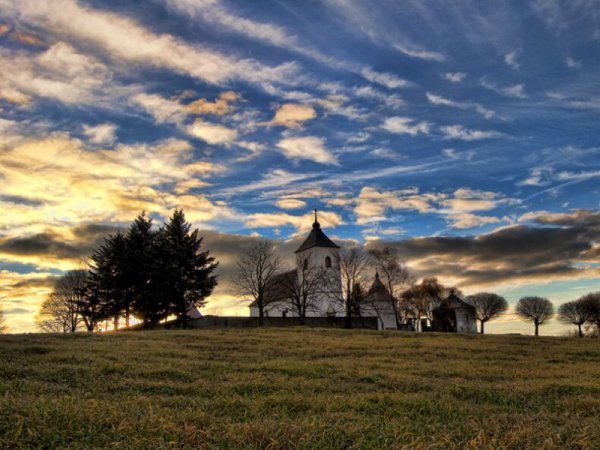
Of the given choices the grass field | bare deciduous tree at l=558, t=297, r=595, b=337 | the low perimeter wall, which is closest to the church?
the low perimeter wall

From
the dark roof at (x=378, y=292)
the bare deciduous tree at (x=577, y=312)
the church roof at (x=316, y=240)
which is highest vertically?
the church roof at (x=316, y=240)

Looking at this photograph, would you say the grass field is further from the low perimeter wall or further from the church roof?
the church roof

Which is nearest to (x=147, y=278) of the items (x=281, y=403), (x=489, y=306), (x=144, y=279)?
(x=144, y=279)

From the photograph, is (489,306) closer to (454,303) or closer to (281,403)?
(454,303)

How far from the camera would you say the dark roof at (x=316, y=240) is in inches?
2827

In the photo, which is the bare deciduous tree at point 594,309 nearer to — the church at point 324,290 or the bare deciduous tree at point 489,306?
the bare deciduous tree at point 489,306

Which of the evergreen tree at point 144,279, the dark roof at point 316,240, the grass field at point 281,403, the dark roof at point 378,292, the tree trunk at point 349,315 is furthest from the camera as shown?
the dark roof at point 316,240

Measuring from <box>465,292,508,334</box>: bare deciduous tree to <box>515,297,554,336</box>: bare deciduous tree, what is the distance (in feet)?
7.80

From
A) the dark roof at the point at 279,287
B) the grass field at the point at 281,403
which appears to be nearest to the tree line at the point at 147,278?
the dark roof at the point at 279,287

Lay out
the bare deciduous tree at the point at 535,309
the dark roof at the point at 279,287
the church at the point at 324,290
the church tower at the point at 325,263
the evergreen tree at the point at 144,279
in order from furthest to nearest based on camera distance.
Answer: the bare deciduous tree at the point at 535,309
the church tower at the point at 325,263
the church at the point at 324,290
the dark roof at the point at 279,287
the evergreen tree at the point at 144,279

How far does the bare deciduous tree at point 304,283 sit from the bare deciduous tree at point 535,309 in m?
32.9

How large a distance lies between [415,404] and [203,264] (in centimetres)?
4191

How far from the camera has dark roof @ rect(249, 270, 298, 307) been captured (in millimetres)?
60812

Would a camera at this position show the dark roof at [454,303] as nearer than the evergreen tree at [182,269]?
No
